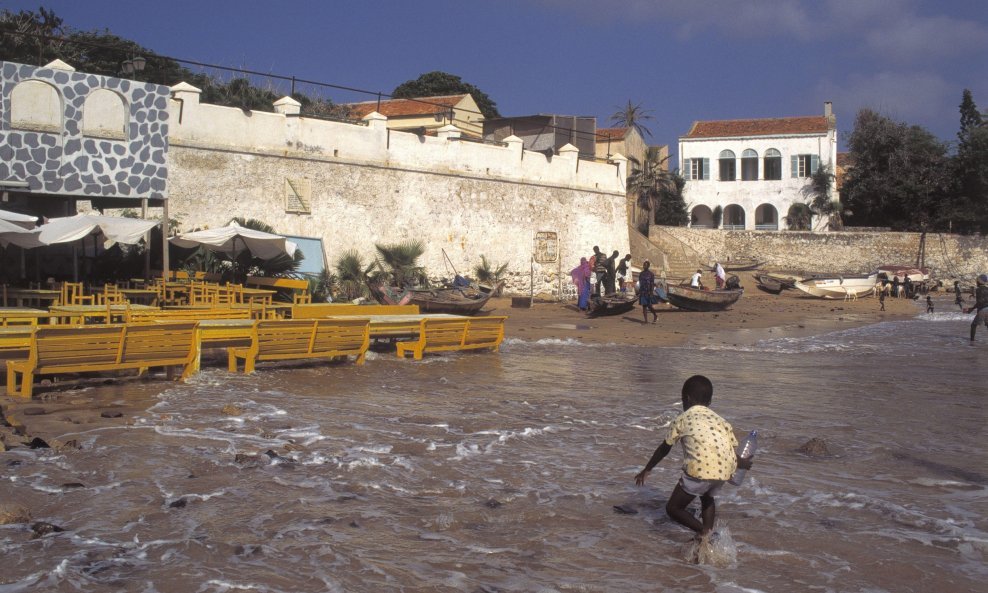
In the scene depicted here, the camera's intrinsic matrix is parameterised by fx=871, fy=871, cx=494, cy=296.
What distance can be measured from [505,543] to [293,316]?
33.6ft

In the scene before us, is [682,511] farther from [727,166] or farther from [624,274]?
[727,166]

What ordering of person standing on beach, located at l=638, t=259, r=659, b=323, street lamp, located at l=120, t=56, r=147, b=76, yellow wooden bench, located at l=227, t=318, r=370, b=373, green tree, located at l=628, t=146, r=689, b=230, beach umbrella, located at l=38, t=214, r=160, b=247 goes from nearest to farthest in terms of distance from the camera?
yellow wooden bench, located at l=227, t=318, r=370, b=373, beach umbrella, located at l=38, t=214, r=160, b=247, street lamp, located at l=120, t=56, r=147, b=76, person standing on beach, located at l=638, t=259, r=659, b=323, green tree, located at l=628, t=146, r=689, b=230

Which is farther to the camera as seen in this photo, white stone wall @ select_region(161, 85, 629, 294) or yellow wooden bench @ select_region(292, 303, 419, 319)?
white stone wall @ select_region(161, 85, 629, 294)

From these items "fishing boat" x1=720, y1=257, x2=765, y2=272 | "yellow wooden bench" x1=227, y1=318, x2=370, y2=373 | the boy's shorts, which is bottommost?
the boy's shorts

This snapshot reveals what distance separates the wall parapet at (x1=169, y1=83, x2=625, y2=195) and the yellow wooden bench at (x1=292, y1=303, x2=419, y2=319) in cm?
840

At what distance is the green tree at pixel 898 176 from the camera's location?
45.4 metres

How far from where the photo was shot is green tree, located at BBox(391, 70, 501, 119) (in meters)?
61.6

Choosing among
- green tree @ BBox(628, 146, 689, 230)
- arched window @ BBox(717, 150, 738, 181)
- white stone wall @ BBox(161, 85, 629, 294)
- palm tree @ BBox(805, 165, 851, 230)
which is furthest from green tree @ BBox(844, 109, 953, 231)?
white stone wall @ BBox(161, 85, 629, 294)

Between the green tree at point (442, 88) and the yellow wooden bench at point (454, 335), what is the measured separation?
47.3m

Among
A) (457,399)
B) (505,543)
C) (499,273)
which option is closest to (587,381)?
(457,399)

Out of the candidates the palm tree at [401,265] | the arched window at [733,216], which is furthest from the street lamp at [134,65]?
the arched window at [733,216]

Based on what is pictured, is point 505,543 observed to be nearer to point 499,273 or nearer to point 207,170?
point 207,170

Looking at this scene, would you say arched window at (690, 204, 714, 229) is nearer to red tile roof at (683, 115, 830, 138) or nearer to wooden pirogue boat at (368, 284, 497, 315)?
red tile roof at (683, 115, 830, 138)

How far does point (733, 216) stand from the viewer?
2132 inches
